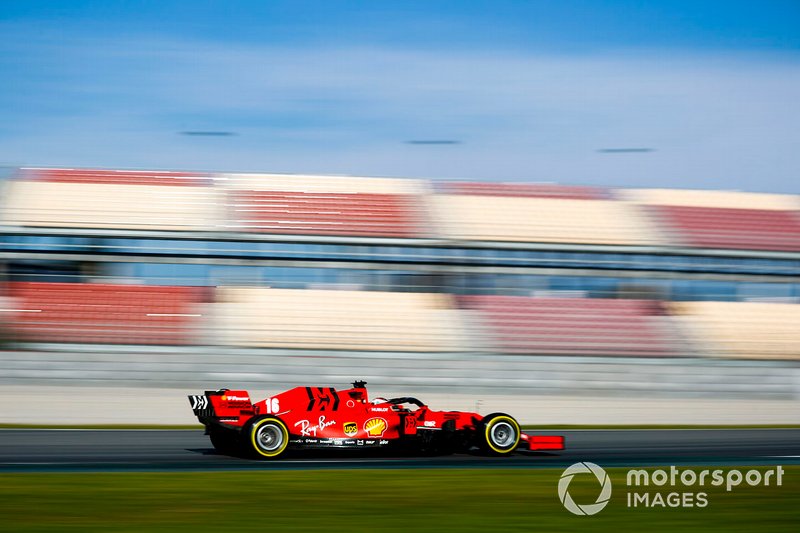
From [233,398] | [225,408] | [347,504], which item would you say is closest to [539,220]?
[233,398]

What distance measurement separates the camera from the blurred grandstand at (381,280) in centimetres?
2261

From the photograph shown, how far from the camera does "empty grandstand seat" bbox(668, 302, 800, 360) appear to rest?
80.7ft

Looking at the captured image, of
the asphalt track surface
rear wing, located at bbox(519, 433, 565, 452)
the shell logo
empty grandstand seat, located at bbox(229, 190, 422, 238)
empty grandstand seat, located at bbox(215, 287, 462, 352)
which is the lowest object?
the asphalt track surface

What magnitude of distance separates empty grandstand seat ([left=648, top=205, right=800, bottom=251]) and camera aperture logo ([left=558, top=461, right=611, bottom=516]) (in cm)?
1833

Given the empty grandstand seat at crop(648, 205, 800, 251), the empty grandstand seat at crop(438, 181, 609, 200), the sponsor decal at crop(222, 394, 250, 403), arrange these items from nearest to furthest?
the sponsor decal at crop(222, 394, 250, 403) → the empty grandstand seat at crop(648, 205, 800, 251) → the empty grandstand seat at crop(438, 181, 609, 200)

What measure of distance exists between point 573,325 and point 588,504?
16.3 m

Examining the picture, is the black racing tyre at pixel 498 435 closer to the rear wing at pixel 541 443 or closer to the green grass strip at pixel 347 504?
the rear wing at pixel 541 443

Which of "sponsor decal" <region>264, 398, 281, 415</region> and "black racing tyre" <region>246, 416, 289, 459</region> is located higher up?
"sponsor decal" <region>264, 398, 281, 415</region>

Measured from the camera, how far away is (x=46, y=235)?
25.3m

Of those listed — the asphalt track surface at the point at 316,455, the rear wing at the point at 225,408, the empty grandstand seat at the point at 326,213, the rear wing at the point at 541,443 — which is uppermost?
the empty grandstand seat at the point at 326,213

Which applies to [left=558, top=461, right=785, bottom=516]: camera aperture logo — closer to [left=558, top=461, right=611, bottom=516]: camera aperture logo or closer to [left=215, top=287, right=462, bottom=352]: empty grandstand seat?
[left=558, top=461, right=611, bottom=516]: camera aperture logo

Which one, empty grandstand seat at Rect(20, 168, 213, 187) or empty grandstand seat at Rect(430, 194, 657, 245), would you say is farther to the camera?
empty grandstand seat at Rect(20, 168, 213, 187)

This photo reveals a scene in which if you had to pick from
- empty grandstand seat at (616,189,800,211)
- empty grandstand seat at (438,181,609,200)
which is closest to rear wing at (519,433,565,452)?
empty grandstand seat at (438,181,609,200)

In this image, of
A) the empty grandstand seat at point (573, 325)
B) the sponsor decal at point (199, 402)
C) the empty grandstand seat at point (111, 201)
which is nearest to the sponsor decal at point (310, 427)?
the sponsor decal at point (199, 402)
